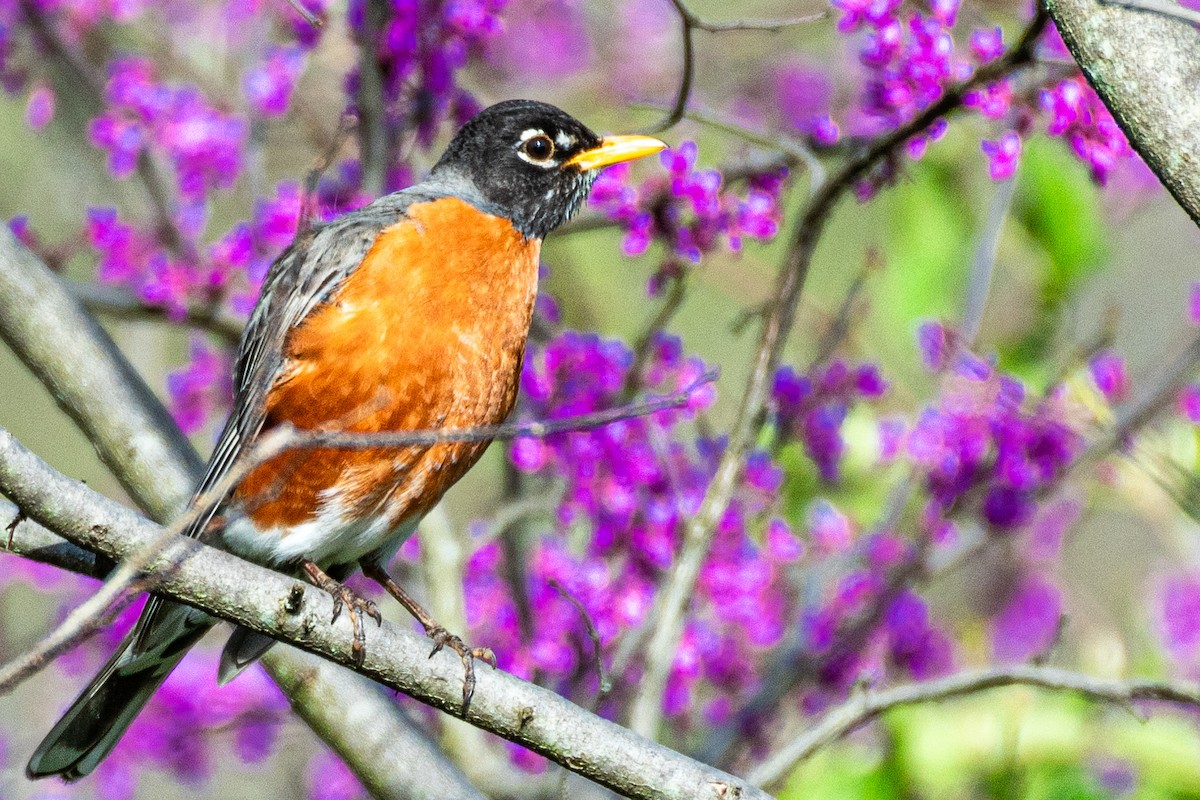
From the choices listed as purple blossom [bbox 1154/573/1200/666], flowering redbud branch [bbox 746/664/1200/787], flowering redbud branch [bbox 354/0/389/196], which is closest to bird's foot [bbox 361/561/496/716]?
flowering redbud branch [bbox 746/664/1200/787]

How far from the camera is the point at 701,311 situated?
6855 mm

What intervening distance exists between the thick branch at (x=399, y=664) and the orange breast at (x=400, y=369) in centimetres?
53

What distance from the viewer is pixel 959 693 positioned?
2.45 m

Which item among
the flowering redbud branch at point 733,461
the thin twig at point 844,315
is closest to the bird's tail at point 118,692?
the flowering redbud branch at point 733,461

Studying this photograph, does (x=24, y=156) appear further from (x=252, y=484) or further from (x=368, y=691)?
(x=368, y=691)

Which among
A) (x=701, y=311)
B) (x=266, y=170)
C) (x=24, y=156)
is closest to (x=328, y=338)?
(x=266, y=170)

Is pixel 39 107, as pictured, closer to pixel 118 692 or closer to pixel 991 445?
pixel 118 692

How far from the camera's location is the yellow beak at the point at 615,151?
113 inches

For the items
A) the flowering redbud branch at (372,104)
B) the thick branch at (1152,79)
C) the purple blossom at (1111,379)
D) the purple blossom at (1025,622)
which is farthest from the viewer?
the purple blossom at (1025,622)

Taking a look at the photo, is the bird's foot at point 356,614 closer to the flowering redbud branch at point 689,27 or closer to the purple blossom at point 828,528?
the flowering redbud branch at point 689,27

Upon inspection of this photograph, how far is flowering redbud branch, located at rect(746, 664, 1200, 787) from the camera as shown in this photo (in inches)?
86.0

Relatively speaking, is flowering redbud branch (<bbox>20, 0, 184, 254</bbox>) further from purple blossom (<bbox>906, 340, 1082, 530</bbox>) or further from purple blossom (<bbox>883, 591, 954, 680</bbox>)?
purple blossom (<bbox>883, 591, 954, 680</bbox>)

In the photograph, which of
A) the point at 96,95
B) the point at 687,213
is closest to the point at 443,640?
the point at 687,213

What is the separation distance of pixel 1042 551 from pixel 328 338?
2689 mm
